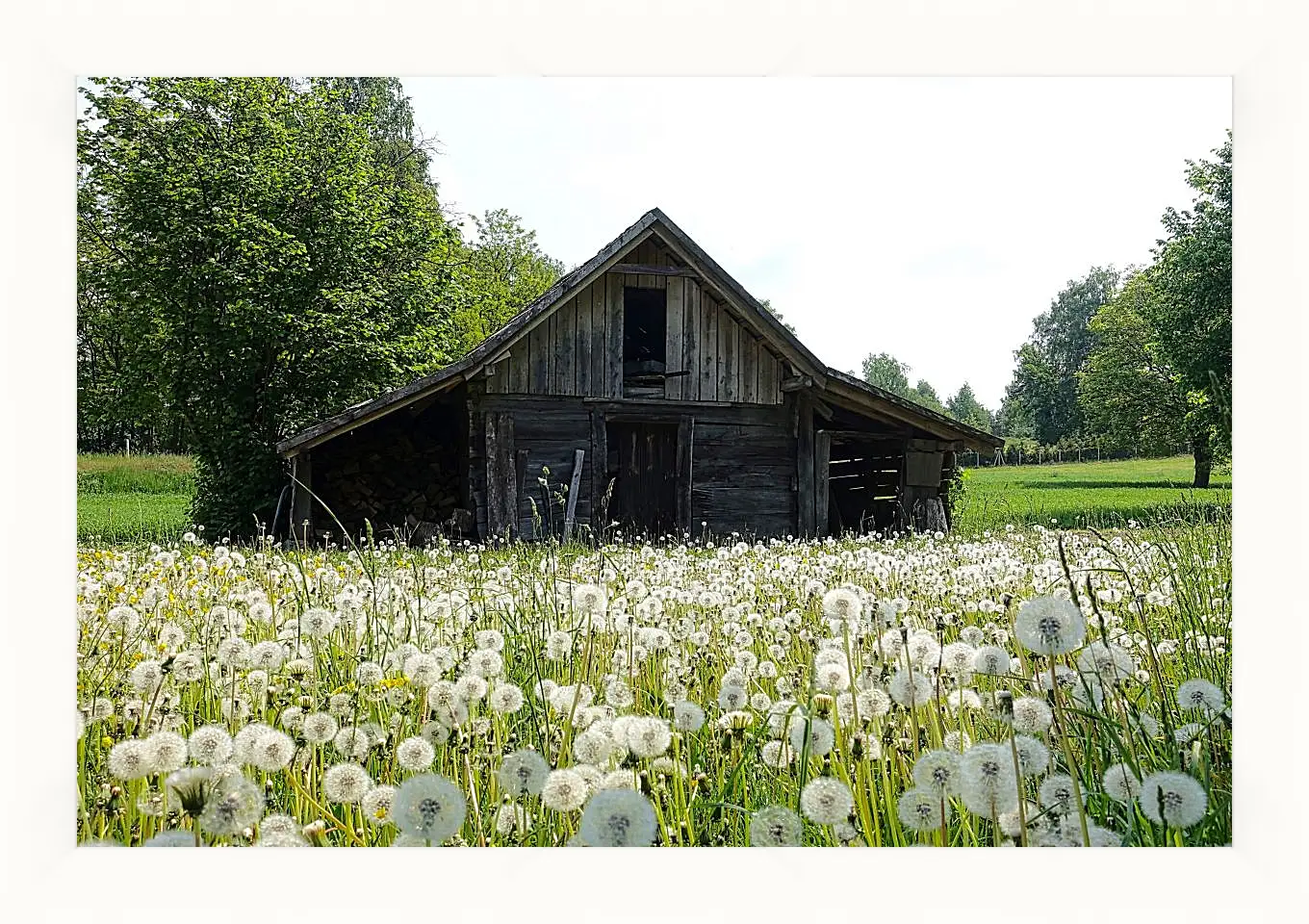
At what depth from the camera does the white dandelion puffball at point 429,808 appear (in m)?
1.85

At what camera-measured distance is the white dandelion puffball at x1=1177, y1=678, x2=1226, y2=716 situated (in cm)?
233

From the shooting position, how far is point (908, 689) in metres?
2.08

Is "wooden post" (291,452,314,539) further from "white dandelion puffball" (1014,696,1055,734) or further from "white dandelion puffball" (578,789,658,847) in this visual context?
"white dandelion puffball" (1014,696,1055,734)

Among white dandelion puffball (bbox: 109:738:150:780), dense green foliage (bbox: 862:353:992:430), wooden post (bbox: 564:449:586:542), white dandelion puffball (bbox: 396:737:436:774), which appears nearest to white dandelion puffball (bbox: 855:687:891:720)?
white dandelion puffball (bbox: 396:737:436:774)

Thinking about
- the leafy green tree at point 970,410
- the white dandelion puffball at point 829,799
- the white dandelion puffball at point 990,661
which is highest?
the leafy green tree at point 970,410

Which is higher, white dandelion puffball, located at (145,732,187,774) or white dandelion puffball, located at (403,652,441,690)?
white dandelion puffball, located at (403,652,441,690)

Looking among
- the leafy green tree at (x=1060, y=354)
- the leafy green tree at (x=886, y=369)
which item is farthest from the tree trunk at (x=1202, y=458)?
the leafy green tree at (x=886, y=369)

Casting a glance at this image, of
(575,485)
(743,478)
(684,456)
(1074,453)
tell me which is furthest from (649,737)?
(743,478)

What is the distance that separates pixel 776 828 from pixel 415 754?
76 cm

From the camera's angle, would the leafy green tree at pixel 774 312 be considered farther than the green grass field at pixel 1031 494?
Yes

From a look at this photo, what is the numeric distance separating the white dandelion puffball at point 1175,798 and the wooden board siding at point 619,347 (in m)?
7.06

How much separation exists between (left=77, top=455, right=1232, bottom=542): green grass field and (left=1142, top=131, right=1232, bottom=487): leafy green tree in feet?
0.37

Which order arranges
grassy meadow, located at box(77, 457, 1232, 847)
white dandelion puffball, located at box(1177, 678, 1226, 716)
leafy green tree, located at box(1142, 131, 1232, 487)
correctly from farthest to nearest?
leafy green tree, located at box(1142, 131, 1232, 487), white dandelion puffball, located at box(1177, 678, 1226, 716), grassy meadow, located at box(77, 457, 1232, 847)

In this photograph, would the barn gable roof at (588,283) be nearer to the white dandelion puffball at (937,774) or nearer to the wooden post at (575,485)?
the wooden post at (575,485)
